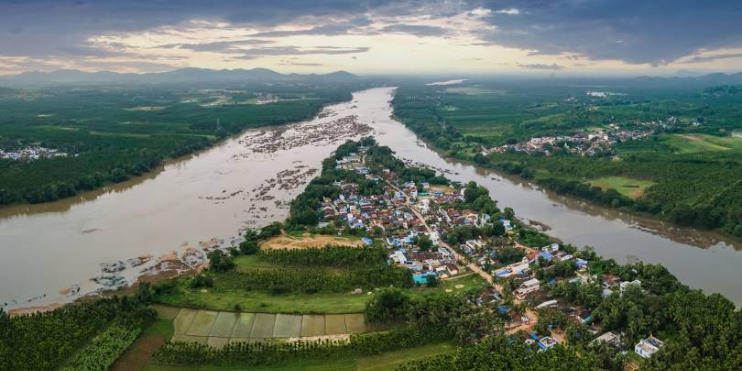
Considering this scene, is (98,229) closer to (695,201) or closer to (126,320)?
(126,320)

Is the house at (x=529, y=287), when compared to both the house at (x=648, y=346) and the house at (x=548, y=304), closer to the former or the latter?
the house at (x=548, y=304)

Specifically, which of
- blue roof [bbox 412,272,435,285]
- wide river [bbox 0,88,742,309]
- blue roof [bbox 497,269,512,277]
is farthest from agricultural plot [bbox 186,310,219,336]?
blue roof [bbox 497,269,512,277]

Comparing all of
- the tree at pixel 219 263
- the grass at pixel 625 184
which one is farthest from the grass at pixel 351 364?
the grass at pixel 625 184

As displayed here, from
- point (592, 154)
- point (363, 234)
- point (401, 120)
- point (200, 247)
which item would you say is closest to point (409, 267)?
point (363, 234)

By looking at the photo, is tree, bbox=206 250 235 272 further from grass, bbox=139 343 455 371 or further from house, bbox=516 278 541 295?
house, bbox=516 278 541 295

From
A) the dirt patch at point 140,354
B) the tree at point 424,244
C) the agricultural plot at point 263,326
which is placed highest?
the tree at point 424,244

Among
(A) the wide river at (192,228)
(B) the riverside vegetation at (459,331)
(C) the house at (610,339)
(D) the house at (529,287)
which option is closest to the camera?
(B) the riverside vegetation at (459,331)
